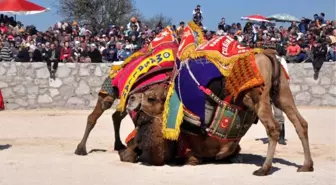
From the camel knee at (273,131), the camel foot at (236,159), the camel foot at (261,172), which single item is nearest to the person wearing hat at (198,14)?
the camel foot at (236,159)

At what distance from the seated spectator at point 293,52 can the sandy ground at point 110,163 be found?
6012mm

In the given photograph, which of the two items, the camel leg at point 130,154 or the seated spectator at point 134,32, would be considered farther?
the seated spectator at point 134,32

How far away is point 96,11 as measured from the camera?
41.9 m

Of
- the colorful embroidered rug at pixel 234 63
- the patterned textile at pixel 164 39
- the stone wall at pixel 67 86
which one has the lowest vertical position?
the stone wall at pixel 67 86

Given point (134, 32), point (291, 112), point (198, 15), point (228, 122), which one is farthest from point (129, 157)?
point (198, 15)

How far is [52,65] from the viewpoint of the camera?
18125 millimetres

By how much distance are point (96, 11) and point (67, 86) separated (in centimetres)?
2433

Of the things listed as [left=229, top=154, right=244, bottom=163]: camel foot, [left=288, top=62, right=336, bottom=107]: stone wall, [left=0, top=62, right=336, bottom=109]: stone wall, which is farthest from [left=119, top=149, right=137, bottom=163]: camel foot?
[left=288, top=62, right=336, bottom=107]: stone wall

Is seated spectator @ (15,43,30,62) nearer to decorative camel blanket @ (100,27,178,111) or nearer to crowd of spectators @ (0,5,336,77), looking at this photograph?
crowd of spectators @ (0,5,336,77)

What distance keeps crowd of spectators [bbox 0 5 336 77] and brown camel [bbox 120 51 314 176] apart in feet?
26.4

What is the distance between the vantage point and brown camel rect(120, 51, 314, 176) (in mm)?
7953

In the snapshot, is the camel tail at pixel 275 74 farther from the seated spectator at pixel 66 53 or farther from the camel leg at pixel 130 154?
the seated spectator at pixel 66 53

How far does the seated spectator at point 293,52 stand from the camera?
20266 mm

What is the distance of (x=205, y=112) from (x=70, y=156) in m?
2.30
